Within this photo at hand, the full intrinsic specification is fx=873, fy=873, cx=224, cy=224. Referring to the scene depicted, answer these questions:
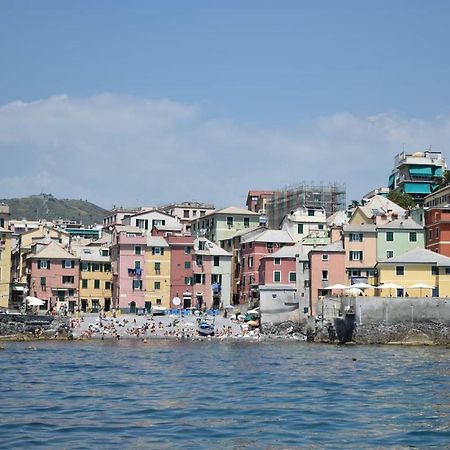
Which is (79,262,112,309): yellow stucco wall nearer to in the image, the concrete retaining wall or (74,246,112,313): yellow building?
(74,246,112,313): yellow building

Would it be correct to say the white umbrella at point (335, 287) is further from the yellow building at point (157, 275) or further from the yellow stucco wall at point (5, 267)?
the yellow stucco wall at point (5, 267)

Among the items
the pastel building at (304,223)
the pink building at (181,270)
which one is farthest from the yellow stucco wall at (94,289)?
the pastel building at (304,223)

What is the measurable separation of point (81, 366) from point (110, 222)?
97.4m

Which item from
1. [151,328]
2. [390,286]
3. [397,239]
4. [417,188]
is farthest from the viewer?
[417,188]

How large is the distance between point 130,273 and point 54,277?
940 cm

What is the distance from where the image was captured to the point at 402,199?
5027 inches

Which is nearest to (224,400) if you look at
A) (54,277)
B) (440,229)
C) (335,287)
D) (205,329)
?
(335,287)

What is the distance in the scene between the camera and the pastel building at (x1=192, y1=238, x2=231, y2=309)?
355 feet

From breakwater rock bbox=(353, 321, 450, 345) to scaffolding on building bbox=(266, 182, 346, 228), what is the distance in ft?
142

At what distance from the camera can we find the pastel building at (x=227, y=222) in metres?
121

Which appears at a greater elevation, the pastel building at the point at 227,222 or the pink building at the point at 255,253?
the pastel building at the point at 227,222

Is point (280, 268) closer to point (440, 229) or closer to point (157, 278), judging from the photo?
point (157, 278)

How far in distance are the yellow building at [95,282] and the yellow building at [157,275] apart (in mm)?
6076

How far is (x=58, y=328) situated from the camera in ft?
290
